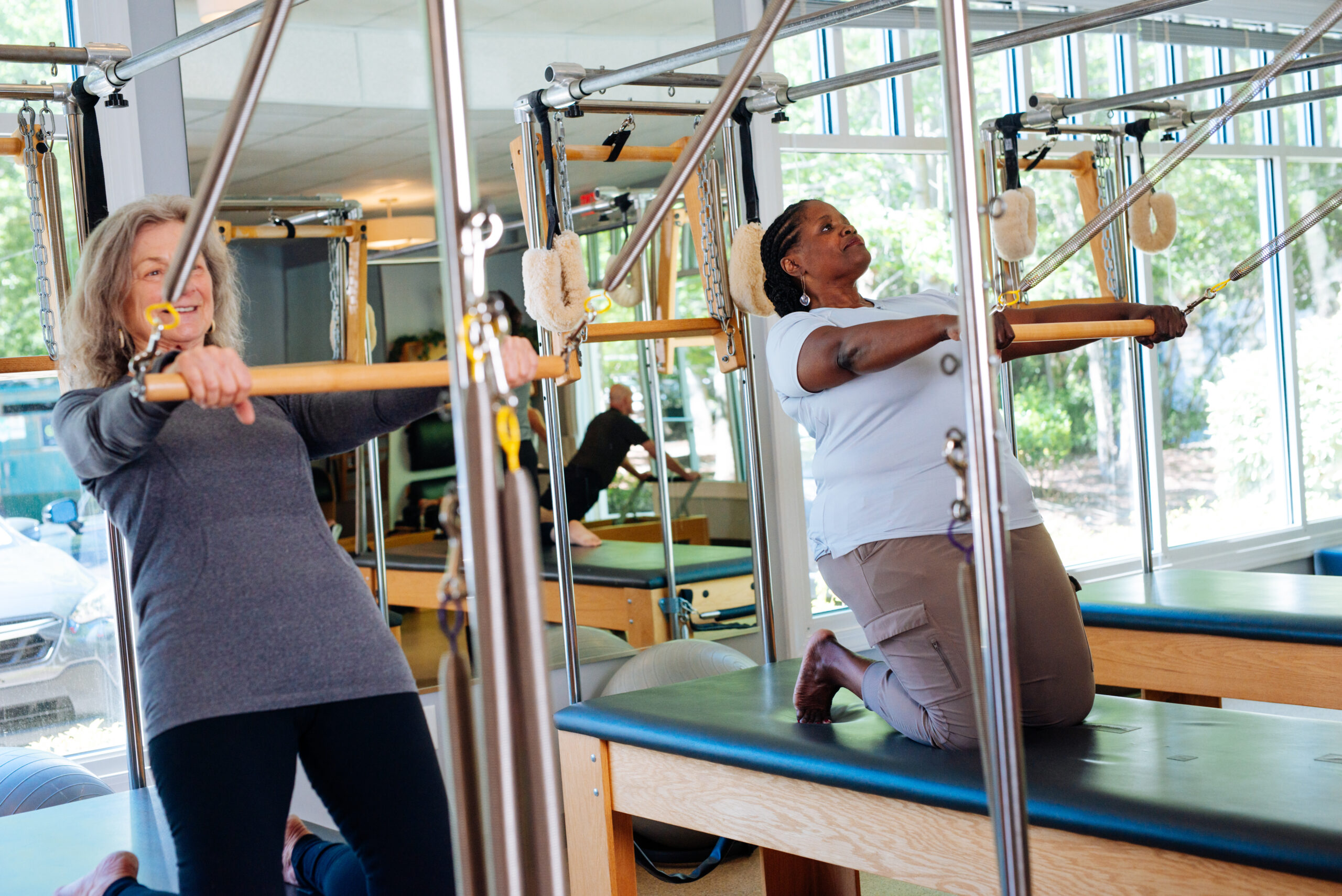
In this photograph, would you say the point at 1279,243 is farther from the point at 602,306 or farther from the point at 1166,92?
the point at 602,306

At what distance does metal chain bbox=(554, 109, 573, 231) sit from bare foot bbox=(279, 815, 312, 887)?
55.9 inches

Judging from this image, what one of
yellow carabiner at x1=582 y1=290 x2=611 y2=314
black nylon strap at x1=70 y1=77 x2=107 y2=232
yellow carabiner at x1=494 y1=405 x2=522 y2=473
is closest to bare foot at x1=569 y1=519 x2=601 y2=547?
black nylon strap at x1=70 y1=77 x2=107 y2=232

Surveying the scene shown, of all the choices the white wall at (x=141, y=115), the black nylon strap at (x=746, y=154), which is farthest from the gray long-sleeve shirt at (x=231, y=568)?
the white wall at (x=141, y=115)

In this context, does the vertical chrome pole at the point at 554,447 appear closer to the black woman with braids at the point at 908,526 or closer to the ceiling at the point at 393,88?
the ceiling at the point at 393,88

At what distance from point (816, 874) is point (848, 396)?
1222 mm

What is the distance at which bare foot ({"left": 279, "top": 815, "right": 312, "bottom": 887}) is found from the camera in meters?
2.11

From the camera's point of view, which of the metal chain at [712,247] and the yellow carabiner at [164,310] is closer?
the yellow carabiner at [164,310]

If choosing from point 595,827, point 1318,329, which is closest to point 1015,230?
point 595,827

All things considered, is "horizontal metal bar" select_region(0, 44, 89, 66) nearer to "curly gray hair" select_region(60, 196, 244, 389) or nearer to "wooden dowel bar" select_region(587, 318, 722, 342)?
"curly gray hair" select_region(60, 196, 244, 389)

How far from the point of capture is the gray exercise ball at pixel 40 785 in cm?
287

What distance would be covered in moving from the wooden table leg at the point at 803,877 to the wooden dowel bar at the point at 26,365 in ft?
6.04

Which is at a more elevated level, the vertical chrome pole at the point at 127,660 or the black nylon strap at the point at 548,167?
the black nylon strap at the point at 548,167

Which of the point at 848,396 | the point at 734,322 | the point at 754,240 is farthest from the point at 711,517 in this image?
the point at 848,396

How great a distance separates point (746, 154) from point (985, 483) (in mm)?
2448
